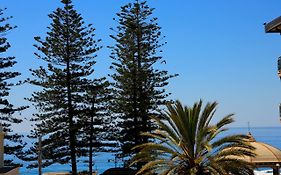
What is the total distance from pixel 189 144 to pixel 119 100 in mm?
14790

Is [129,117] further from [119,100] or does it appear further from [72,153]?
[72,153]

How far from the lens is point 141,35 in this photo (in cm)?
3225

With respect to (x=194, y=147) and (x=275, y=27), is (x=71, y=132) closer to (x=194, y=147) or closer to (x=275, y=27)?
(x=194, y=147)

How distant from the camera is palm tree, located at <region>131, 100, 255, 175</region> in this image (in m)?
16.7

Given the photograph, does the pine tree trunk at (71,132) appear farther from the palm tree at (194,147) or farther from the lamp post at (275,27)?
the lamp post at (275,27)

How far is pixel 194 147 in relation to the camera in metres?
17.2

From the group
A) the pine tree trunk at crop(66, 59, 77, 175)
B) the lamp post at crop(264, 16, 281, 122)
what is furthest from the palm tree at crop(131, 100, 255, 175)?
the pine tree trunk at crop(66, 59, 77, 175)

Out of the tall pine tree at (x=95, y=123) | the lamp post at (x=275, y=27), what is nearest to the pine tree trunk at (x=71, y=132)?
the tall pine tree at (x=95, y=123)

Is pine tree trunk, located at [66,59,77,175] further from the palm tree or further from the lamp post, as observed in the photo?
the lamp post

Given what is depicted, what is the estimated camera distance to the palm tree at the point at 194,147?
54.6 ft

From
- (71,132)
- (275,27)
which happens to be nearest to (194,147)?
(275,27)

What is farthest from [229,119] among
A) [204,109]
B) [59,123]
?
[59,123]

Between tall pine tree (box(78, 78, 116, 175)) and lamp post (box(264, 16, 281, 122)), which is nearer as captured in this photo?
lamp post (box(264, 16, 281, 122))

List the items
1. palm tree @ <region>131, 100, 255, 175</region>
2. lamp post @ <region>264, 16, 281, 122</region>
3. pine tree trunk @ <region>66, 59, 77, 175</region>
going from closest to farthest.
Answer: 1. palm tree @ <region>131, 100, 255, 175</region>
2. lamp post @ <region>264, 16, 281, 122</region>
3. pine tree trunk @ <region>66, 59, 77, 175</region>
